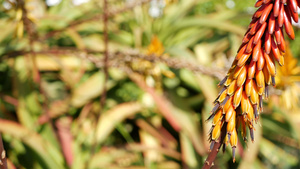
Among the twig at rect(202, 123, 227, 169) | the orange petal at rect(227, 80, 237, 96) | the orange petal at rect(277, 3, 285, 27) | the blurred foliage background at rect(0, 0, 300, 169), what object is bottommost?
the twig at rect(202, 123, 227, 169)

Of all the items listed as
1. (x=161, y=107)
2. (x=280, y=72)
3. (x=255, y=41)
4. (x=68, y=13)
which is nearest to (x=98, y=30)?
(x=68, y=13)

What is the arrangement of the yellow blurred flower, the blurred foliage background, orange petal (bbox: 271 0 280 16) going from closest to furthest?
orange petal (bbox: 271 0 280 16) → the blurred foliage background → the yellow blurred flower

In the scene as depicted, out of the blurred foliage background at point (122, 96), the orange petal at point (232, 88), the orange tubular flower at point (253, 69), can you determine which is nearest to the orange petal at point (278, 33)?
the orange tubular flower at point (253, 69)

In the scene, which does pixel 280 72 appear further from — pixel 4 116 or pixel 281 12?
pixel 281 12

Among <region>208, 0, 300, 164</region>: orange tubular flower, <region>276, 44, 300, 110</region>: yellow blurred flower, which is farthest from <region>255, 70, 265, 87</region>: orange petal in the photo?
<region>276, 44, 300, 110</region>: yellow blurred flower

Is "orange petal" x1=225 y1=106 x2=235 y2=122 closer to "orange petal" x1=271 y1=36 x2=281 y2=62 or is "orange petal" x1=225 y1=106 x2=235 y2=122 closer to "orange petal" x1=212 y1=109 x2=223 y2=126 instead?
"orange petal" x1=212 y1=109 x2=223 y2=126
